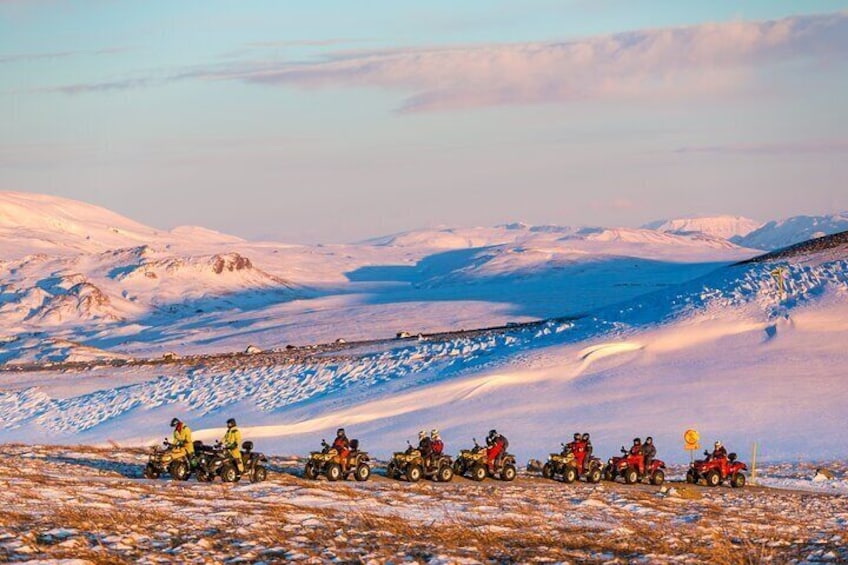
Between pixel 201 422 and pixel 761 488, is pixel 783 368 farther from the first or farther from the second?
pixel 201 422

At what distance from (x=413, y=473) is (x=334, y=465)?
241 centimetres

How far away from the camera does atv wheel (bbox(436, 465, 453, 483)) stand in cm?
3306

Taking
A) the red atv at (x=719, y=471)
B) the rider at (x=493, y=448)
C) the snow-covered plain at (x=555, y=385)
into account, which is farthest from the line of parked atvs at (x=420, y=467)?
the snow-covered plain at (x=555, y=385)

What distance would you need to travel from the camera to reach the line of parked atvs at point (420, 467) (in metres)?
29.8

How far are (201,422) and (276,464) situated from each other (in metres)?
27.3

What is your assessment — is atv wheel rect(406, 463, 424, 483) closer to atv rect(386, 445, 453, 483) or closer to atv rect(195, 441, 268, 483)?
atv rect(386, 445, 453, 483)

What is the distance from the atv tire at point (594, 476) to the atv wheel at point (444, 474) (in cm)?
423

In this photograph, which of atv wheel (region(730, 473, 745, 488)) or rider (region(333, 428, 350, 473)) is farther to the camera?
atv wheel (region(730, 473, 745, 488))

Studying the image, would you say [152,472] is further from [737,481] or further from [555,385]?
[555,385]

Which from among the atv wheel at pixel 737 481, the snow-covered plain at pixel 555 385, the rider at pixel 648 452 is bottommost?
the atv wheel at pixel 737 481

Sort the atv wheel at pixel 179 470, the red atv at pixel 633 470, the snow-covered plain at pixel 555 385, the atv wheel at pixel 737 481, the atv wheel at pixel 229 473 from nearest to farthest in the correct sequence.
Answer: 1. the atv wheel at pixel 229 473
2. the atv wheel at pixel 179 470
3. the atv wheel at pixel 737 481
4. the red atv at pixel 633 470
5. the snow-covered plain at pixel 555 385

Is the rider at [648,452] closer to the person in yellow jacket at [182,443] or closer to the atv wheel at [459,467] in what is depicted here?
the atv wheel at [459,467]

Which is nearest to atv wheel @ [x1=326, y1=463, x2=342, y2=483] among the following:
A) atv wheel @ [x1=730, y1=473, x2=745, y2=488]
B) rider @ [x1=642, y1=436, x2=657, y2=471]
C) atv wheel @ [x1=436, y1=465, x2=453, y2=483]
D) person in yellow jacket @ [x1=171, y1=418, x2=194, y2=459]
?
atv wheel @ [x1=436, y1=465, x2=453, y2=483]

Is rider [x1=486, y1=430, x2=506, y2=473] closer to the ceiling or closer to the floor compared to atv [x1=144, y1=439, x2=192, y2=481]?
closer to the ceiling
